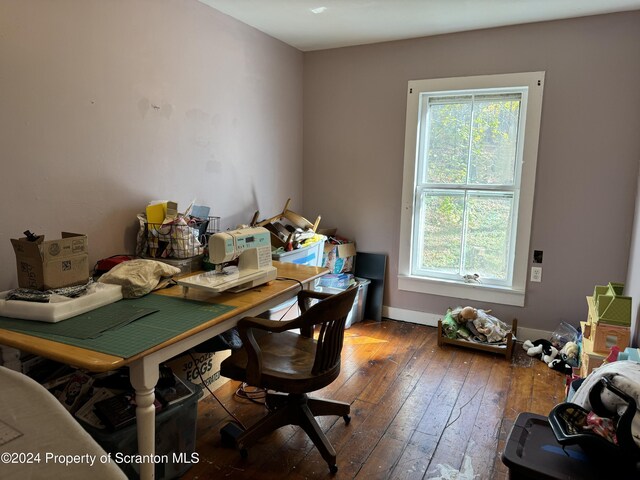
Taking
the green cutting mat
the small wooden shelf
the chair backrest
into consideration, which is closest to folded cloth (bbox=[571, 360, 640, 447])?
the chair backrest

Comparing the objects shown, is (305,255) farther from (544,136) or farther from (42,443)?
(42,443)

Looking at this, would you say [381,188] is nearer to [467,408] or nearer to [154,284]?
[467,408]

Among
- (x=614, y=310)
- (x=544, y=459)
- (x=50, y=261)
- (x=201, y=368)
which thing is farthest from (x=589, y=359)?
(x=50, y=261)

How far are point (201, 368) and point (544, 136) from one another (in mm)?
2615

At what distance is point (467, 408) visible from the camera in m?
2.31

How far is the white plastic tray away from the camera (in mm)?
1476

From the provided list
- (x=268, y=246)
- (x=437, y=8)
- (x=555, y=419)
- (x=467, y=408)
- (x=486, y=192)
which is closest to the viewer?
(x=555, y=419)

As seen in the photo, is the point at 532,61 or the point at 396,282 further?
the point at 396,282

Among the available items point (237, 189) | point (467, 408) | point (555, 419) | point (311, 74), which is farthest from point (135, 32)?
point (467, 408)

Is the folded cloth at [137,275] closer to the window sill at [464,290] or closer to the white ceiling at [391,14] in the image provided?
the white ceiling at [391,14]

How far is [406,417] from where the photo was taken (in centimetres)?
221

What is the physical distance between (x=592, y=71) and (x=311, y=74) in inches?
79.5

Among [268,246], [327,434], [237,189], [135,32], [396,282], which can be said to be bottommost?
[327,434]

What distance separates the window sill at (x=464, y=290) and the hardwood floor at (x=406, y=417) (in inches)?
15.9
